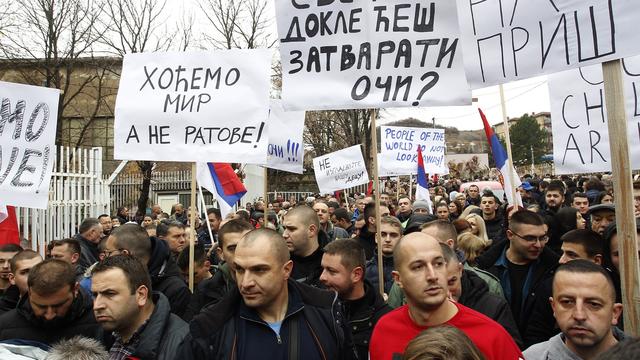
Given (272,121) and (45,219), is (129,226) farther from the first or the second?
(45,219)

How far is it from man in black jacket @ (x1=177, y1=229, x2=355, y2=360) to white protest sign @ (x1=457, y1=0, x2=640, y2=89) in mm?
1735

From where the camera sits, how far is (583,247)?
158 inches

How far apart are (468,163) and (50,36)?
2130 inches

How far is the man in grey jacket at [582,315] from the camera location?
8.59 ft

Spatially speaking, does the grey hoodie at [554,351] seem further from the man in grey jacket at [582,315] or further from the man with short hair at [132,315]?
the man with short hair at [132,315]

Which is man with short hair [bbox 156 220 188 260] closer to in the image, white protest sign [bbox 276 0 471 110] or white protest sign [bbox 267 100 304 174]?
white protest sign [bbox 267 100 304 174]

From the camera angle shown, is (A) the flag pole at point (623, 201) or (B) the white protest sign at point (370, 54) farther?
(B) the white protest sign at point (370, 54)

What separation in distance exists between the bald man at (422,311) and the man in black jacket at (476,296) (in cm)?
43

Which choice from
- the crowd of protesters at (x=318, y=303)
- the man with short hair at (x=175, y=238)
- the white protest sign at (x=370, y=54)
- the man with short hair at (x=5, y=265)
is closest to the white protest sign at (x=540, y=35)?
the white protest sign at (x=370, y=54)

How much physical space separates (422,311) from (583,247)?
1888mm

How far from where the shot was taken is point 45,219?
10.8 m

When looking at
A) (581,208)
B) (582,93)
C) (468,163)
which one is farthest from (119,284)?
(468,163)

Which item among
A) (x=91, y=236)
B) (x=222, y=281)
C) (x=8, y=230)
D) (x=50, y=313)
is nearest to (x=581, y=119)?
(x=222, y=281)

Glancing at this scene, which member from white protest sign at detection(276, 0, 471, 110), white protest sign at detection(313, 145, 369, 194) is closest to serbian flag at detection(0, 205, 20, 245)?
white protest sign at detection(276, 0, 471, 110)
